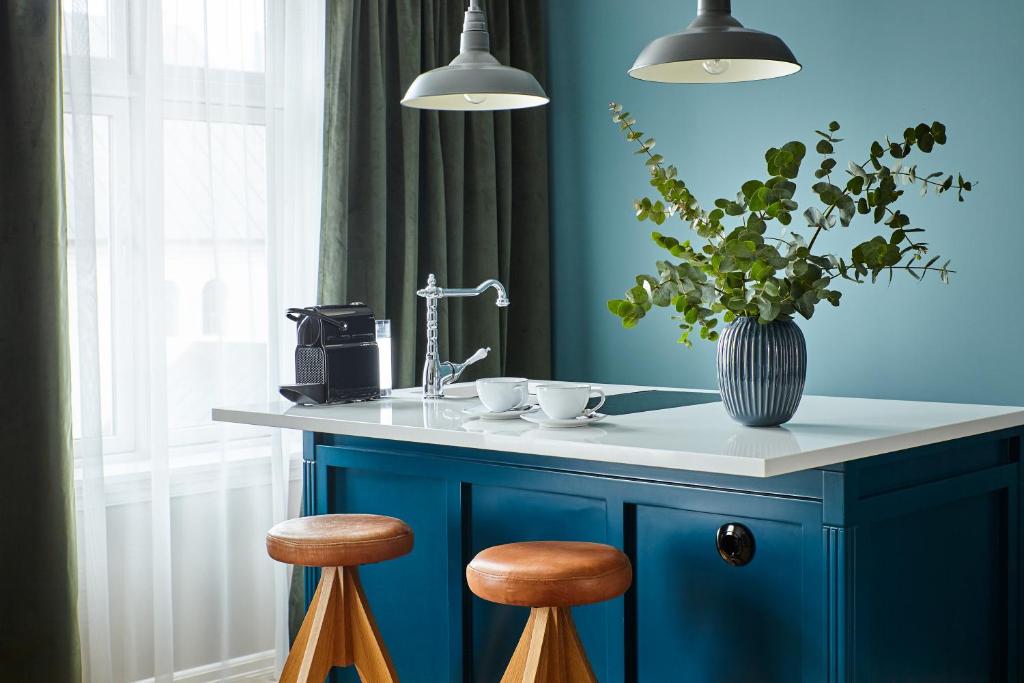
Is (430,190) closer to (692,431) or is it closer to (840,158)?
(840,158)

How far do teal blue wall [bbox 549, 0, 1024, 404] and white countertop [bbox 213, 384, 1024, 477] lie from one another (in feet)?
2.36

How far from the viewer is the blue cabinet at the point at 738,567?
6.69 feet

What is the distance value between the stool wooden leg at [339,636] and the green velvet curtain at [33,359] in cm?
86

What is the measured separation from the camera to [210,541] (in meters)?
3.55

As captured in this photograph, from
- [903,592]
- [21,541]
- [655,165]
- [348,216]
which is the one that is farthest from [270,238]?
[903,592]

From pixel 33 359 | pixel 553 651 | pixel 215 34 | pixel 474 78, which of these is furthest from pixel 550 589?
pixel 215 34

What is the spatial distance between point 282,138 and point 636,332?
1.43 meters

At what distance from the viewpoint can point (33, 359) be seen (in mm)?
3016

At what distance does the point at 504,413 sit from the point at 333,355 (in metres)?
0.58

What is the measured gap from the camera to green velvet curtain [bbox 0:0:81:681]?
299cm

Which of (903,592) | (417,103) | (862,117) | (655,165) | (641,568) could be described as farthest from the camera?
(862,117)

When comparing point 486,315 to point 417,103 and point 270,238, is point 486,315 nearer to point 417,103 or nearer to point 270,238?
point 270,238

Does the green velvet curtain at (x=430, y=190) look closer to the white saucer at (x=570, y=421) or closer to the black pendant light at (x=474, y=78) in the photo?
the black pendant light at (x=474, y=78)

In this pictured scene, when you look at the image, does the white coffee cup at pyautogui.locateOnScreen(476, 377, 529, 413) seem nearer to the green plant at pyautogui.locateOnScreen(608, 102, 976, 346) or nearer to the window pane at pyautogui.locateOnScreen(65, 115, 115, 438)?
the green plant at pyautogui.locateOnScreen(608, 102, 976, 346)
